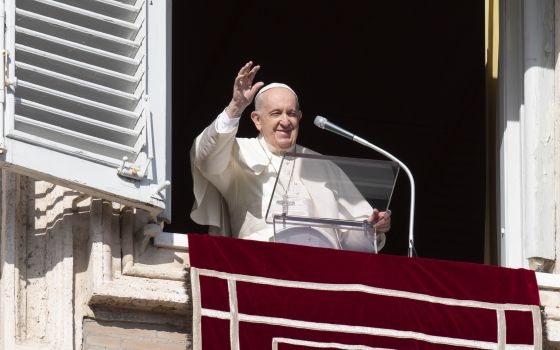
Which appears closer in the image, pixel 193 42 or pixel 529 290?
pixel 529 290

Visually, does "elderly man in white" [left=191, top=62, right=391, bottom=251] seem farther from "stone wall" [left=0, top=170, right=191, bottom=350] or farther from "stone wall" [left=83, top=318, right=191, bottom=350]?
"stone wall" [left=83, top=318, right=191, bottom=350]

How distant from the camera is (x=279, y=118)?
1099cm

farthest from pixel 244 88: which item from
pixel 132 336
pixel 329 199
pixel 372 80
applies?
pixel 372 80

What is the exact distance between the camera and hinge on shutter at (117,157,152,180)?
9.75m

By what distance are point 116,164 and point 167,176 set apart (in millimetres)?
281

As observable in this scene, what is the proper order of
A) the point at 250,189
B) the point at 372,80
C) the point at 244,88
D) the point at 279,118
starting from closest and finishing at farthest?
the point at 244,88 < the point at 250,189 < the point at 279,118 < the point at 372,80

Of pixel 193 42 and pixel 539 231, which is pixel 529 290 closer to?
pixel 539 231

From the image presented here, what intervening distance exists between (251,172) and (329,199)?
21.1 inches

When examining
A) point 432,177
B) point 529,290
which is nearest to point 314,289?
point 529,290

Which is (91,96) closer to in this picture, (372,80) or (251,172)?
(251,172)

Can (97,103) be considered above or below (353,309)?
above

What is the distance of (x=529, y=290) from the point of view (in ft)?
33.1

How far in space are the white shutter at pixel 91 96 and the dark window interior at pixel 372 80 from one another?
11.8 ft

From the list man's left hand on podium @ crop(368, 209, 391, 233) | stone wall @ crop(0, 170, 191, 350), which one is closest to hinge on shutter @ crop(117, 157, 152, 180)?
stone wall @ crop(0, 170, 191, 350)
